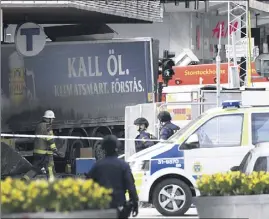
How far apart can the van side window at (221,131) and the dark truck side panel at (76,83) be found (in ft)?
32.0

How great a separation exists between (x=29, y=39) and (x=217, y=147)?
9.12 m

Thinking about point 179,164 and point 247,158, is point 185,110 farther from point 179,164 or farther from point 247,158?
point 247,158

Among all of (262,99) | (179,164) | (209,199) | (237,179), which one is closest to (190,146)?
(179,164)

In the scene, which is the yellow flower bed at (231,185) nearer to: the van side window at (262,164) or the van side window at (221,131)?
the van side window at (262,164)

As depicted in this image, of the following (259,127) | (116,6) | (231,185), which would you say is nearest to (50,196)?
(231,185)

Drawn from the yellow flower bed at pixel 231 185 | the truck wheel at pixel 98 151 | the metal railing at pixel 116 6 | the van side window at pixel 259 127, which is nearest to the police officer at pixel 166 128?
the van side window at pixel 259 127

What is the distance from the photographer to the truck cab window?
14.9 m

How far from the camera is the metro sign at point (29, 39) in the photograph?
73.6 feet

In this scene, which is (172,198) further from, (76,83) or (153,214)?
(76,83)

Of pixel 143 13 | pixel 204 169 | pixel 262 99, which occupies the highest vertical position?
pixel 143 13

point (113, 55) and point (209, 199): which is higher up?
point (113, 55)

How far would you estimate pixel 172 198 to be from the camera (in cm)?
1476

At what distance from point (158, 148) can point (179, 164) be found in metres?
0.49

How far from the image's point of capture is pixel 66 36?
25.4 meters
